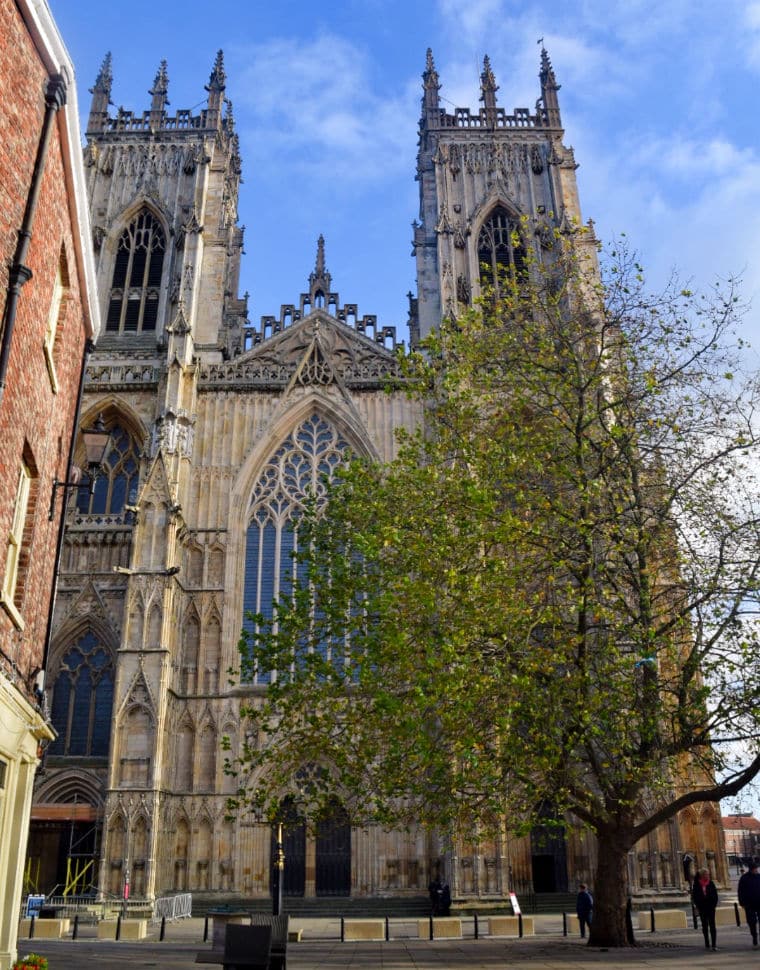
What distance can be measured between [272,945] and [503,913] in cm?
1519

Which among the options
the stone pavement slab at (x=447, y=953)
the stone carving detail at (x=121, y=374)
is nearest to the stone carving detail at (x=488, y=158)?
the stone carving detail at (x=121, y=374)

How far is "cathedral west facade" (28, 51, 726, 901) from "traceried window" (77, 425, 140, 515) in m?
0.08

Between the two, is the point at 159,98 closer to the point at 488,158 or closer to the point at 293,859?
the point at 488,158

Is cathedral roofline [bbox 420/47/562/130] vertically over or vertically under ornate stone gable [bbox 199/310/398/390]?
over

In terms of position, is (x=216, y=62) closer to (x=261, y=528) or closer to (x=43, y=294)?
(x=261, y=528)

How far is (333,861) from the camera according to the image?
25891 mm

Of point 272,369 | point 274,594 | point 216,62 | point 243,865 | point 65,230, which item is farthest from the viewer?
point 216,62

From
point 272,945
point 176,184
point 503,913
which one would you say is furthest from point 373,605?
point 176,184

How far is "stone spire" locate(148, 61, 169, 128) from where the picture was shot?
39438 mm

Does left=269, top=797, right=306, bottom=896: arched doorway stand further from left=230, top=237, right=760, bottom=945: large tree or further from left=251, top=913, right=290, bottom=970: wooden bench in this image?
left=251, top=913, right=290, bottom=970: wooden bench

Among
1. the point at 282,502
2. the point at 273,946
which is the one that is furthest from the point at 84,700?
the point at 273,946

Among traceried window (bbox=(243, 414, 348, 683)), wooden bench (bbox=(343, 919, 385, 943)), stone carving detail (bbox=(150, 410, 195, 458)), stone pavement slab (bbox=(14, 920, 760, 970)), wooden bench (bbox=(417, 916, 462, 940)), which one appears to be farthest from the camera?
stone carving detail (bbox=(150, 410, 195, 458))

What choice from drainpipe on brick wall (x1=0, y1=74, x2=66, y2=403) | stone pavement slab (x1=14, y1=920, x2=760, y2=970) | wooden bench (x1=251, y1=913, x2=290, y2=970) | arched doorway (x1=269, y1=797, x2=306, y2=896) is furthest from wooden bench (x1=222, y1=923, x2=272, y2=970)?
arched doorway (x1=269, y1=797, x2=306, y2=896)

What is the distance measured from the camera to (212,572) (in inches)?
1126
